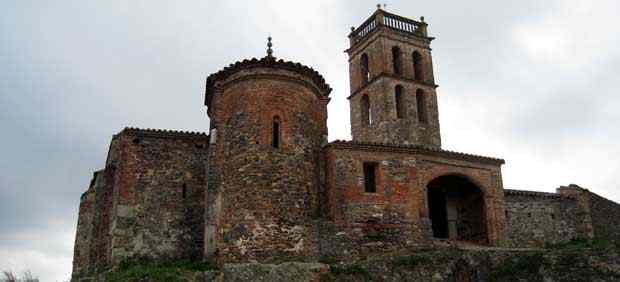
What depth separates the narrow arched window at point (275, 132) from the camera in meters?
17.2

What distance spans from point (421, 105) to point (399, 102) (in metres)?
1.60

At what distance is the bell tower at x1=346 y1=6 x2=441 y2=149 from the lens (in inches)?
1226

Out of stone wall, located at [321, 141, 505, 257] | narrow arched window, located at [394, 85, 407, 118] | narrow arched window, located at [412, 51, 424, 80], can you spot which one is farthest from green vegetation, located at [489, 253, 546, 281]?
narrow arched window, located at [412, 51, 424, 80]

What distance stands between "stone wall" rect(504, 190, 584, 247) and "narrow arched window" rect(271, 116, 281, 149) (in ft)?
38.2

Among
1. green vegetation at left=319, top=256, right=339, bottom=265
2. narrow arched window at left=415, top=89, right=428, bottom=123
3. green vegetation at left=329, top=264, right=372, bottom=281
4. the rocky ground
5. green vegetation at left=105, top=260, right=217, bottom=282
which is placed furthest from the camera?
narrow arched window at left=415, top=89, right=428, bottom=123

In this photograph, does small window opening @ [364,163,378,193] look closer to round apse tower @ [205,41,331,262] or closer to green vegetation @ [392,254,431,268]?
round apse tower @ [205,41,331,262]

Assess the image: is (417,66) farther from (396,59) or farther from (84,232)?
(84,232)

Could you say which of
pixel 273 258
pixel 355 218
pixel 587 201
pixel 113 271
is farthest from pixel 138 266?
pixel 587 201

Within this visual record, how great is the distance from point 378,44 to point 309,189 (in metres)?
17.4

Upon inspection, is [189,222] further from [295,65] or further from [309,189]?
[295,65]

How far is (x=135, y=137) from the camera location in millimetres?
19047

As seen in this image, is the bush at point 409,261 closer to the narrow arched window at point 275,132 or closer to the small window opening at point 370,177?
the small window opening at point 370,177

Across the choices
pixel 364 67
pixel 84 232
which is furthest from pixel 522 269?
pixel 364 67

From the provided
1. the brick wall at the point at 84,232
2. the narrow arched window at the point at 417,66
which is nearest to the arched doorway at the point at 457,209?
the narrow arched window at the point at 417,66
